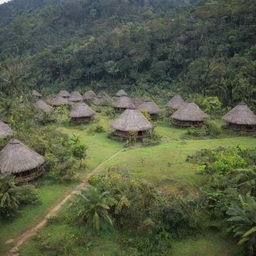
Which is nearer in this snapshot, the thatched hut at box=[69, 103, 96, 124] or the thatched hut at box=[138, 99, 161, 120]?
the thatched hut at box=[69, 103, 96, 124]

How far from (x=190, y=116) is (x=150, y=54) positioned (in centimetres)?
3654

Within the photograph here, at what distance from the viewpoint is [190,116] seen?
111 feet

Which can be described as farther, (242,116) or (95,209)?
(242,116)

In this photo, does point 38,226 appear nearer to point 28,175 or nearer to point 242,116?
point 28,175

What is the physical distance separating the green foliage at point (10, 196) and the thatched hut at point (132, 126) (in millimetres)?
14370

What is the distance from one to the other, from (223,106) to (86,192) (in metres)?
34.2

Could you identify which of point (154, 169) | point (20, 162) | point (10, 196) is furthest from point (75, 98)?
point (10, 196)

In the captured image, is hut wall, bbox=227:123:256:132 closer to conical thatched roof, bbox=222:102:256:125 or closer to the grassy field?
conical thatched roof, bbox=222:102:256:125

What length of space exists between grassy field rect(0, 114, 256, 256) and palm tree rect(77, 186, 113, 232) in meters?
0.86

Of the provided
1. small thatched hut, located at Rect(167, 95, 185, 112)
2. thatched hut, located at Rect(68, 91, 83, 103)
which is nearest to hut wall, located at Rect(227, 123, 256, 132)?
small thatched hut, located at Rect(167, 95, 185, 112)

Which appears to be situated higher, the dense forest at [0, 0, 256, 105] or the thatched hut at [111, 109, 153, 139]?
the dense forest at [0, 0, 256, 105]

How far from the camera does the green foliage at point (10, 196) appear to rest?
1484cm

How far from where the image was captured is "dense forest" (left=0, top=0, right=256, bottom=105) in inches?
1799

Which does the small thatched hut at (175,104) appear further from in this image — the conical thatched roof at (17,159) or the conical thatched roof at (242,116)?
the conical thatched roof at (17,159)
